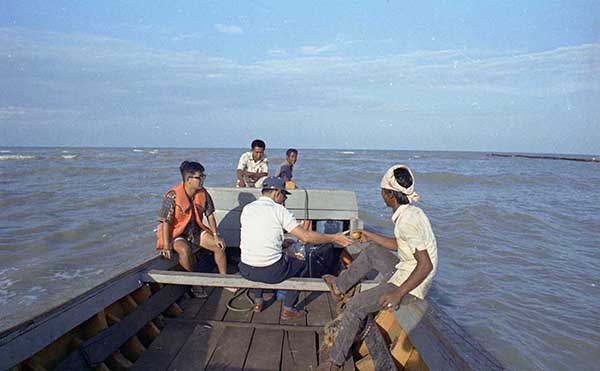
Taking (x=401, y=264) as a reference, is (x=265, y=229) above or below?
above

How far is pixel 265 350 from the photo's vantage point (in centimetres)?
325

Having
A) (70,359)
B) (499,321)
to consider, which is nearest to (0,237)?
(70,359)

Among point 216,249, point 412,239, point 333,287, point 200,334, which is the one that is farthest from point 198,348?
point 412,239

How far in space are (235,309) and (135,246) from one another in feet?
22.6

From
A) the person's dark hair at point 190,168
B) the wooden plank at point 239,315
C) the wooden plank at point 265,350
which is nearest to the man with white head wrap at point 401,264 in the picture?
the wooden plank at point 265,350

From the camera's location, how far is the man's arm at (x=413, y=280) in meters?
2.57

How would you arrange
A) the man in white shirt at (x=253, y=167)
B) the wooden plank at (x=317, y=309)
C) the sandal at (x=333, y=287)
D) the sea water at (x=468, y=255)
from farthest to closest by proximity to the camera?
the man in white shirt at (x=253, y=167) < the sea water at (x=468, y=255) < the wooden plank at (x=317, y=309) < the sandal at (x=333, y=287)

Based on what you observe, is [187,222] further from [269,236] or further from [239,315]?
[269,236]

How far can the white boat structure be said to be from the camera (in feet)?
7.33

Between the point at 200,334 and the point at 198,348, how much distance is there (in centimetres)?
24

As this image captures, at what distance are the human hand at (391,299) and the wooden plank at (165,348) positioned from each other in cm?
177

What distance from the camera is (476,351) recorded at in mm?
2055

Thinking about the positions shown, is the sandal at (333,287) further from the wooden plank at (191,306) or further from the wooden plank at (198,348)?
the wooden plank at (191,306)

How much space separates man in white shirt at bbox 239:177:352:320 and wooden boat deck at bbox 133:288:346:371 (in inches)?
21.7
